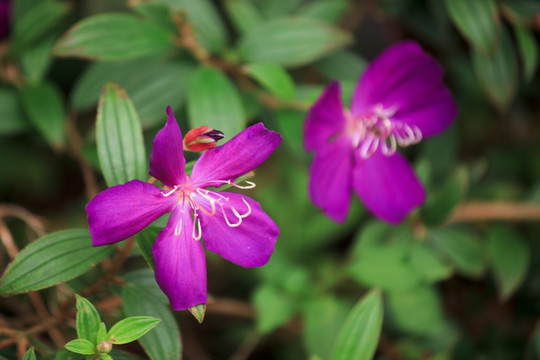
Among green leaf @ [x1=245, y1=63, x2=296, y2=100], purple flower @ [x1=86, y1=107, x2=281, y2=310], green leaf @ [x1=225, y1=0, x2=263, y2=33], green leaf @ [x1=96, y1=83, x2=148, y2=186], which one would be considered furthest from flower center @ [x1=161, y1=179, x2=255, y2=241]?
green leaf @ [x1=225, y1=0, x2=263, y2=33]

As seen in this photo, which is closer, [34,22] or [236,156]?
[236,156]

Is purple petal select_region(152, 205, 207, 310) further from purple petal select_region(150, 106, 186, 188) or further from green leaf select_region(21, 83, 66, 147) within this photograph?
green leaf select_region(21, 83, 66, 147)

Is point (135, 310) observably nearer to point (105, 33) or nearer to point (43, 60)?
point (105, 33)

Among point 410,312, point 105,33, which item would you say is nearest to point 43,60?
point 105,33

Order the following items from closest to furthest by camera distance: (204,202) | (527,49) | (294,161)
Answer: (204,202), (527,49), (294,161)

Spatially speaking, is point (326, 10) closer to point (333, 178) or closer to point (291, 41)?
point (291, 41)

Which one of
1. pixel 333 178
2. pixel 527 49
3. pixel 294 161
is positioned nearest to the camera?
pixel 333 178

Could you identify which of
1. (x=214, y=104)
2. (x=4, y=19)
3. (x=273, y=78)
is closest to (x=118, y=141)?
(x=214, y=104)

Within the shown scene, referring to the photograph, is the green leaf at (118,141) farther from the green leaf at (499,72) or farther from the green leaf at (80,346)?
the green leaf at (499,72)
